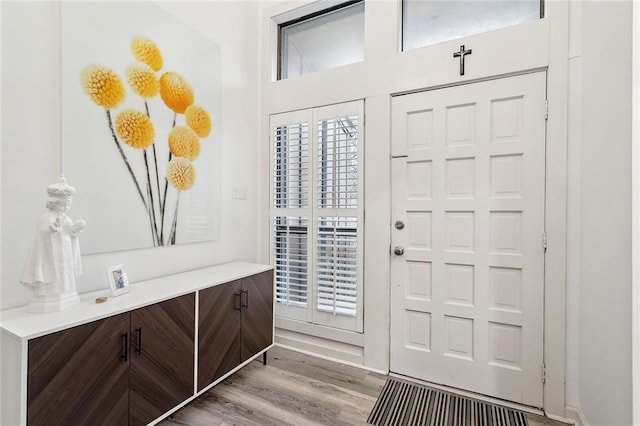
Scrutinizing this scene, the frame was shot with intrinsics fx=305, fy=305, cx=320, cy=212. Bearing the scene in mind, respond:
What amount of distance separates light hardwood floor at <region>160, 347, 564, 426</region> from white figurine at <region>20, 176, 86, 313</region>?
916 mm

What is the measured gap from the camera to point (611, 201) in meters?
1.35

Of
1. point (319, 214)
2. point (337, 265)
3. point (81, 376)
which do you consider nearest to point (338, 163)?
point (319, 214)

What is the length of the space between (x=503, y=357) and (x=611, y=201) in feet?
3.65

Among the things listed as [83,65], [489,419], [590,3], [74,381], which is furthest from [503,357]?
[83,65]

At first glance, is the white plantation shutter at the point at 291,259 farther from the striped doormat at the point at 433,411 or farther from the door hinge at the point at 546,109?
the door hinge at the point at 546,109

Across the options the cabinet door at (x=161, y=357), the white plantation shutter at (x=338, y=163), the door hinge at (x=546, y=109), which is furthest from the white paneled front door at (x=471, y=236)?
the cabinet door at (x=161, y=357)

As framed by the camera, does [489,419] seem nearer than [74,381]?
No

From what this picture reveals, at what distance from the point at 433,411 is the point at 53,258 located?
211 centimetres

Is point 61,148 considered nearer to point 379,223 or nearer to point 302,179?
point 302,179

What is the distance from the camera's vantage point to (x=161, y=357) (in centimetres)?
152

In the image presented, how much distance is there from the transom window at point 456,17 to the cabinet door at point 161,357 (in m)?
2.35

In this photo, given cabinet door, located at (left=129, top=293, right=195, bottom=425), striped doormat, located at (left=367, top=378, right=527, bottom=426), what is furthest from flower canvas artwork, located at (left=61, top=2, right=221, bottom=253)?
striped doormat, located at (left=367, top=378, right=527, bottom=426)

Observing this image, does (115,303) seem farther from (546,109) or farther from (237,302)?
(546,109)

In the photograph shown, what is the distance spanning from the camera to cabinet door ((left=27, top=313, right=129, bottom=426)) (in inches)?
43.3
